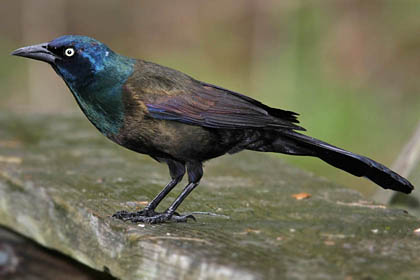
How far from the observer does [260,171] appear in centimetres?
392

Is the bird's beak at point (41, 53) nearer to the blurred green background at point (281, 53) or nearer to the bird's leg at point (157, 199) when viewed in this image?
the bird's leg at point (157, 199)

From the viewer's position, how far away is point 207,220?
2.89m

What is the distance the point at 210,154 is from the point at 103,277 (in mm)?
688

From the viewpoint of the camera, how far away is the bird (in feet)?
10.4

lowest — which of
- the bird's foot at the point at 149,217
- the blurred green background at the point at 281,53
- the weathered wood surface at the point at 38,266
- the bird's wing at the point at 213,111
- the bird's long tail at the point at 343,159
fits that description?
the weathered wood surface at the point at 38,266

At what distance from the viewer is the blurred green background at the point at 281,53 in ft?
24.4

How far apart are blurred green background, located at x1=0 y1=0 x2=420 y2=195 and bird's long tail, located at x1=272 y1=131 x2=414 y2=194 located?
2.46 meters

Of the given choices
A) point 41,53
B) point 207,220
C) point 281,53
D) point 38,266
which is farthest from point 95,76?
point 281,53

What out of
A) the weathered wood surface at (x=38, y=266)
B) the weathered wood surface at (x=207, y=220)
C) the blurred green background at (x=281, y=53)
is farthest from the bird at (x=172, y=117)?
the blurred green background at (x=281, y=53)

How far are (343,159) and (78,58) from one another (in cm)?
122

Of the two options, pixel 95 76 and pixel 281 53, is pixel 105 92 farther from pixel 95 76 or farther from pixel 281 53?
pixel 281 53

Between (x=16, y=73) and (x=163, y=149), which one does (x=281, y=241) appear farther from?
(x=16, y=73)

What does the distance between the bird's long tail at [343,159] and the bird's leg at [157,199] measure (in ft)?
1.44

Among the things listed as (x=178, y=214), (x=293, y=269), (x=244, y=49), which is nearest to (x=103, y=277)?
(x=178, y=214)
